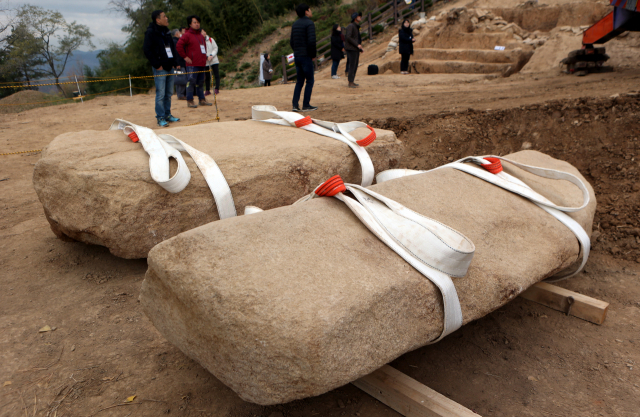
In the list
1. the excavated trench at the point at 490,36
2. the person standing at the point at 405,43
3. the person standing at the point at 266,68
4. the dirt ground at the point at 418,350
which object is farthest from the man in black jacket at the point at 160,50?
the excavated trench at the point at 490,36

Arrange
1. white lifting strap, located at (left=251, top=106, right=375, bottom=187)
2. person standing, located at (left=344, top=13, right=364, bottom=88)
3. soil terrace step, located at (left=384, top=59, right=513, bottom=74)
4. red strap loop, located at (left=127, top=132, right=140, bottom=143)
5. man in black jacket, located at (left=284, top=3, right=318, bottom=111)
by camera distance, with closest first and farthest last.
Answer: red strap loop, located at (left=127, top=132, right=140, bottom=143)
white lifting strap, located at (left=251, top=106, right=375, bottom=187)
man in black jacket, located at (left=284, top=3, right=318, bottom=111)
person standing, located at (left=344, top=13, right=364, bottom=88)
soil terrace step, located at (left=384, top=59, right=513, bottom=74)

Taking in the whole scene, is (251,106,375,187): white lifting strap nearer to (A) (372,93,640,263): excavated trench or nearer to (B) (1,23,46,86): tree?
(A) (372,93,640,263): excavated trench

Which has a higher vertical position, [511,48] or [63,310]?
[511,48]

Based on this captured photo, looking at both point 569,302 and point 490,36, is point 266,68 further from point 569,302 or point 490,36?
point 569,302

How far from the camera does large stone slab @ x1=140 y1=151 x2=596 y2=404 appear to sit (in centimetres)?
124

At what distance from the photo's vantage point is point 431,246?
148 centimetres

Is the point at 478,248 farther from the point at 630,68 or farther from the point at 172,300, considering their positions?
the point at 630,68

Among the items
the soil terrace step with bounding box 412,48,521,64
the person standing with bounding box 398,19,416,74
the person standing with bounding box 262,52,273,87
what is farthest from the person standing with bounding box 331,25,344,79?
the soil terrace step with bounding box 412,48,521,64

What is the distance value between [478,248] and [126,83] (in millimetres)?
28375

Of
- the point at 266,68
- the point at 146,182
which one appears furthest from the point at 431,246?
the point at 266,68

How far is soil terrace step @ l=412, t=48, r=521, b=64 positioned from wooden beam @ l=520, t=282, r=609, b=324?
985 centimetres

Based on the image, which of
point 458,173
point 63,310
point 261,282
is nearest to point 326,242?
point 261,282

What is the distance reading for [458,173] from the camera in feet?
7.37

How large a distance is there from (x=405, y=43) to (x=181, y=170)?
34.8 feet
